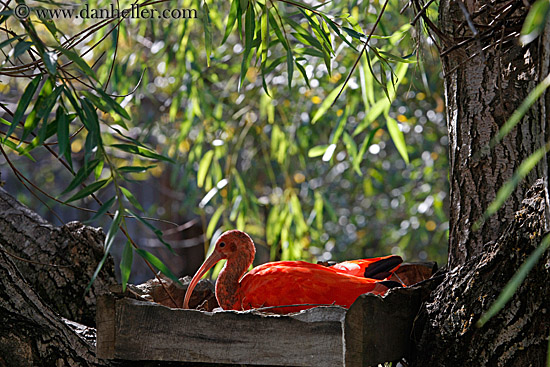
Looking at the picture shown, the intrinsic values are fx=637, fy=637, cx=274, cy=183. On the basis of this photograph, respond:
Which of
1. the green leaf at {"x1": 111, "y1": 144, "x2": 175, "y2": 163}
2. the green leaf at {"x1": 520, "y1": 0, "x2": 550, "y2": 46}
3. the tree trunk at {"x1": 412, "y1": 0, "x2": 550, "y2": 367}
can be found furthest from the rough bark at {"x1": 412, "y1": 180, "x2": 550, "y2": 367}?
the green leaf at {"x1": 111, "y1": 144, "x2": 175, "y2": 163}

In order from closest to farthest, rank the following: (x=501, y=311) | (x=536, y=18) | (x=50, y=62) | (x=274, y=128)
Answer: (x=536, y=18) < (x=50, y=62) < (x=501, y=311) < (x=274, y=128)

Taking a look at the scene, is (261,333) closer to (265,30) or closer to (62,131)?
(62,131)

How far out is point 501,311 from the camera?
27.5 inches

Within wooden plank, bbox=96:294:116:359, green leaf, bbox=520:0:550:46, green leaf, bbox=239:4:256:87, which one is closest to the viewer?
green leaf, bbox=520:0:550:46

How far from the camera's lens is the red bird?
0.88 metres

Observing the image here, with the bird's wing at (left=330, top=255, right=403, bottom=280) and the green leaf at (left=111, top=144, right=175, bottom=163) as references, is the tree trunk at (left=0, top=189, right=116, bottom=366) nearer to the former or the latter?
the green leaf at (left=111, top=144, right=175, bottom=163)

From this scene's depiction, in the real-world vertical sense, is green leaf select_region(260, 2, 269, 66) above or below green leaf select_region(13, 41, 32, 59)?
above

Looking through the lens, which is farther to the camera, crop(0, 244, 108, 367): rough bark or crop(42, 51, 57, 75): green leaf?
crop(0, 244, 108, 367): rough bark

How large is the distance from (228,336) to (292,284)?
0.16 metres

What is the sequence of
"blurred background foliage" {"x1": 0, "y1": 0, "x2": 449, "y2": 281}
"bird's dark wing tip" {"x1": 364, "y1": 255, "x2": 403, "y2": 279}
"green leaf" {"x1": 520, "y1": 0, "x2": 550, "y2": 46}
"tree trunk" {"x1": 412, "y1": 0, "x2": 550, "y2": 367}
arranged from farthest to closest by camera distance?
"blurred background foliage" {"x1": 0, "y1": 0, "x2": 449, "y2": 281} < "bird's dark wing tip" {"x1": 364, "y1": 255, "x2": 403, "y2": 279} < "tree trunk" {"x1": 412, "y1": 0, "x2": 550, "y2": 367} < "green leaf" {"x1": 520, "y1": 0, "x2": 550, "y2": 46}

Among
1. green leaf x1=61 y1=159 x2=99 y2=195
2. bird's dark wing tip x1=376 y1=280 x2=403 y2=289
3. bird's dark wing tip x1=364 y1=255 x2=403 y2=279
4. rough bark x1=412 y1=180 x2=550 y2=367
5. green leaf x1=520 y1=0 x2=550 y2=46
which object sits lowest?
rough bark x1=412 y1=180 x2=550 y2=367

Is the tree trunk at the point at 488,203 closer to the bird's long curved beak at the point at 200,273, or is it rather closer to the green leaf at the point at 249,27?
the green leaf at the point at 249,27

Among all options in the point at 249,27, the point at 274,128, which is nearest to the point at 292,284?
the point at 249,27

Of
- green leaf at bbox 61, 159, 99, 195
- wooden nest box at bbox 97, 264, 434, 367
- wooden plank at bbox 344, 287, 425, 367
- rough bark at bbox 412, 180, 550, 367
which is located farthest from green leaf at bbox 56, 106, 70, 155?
rough bark at bbox 412, 180, 550, 367
